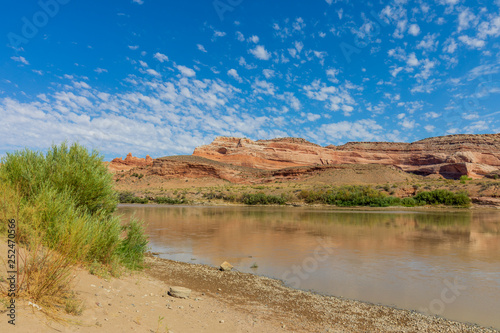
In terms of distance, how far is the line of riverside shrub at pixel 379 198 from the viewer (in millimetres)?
36037

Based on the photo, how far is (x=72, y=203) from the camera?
6.16 metres

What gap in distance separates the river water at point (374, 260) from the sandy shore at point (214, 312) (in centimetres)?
86

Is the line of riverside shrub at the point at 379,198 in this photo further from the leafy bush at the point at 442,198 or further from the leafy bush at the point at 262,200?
the leafy bush at the point at 262,200

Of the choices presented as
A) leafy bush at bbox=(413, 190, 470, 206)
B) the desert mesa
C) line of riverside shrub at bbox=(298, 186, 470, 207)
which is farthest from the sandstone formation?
leafy bush at bbox=(413, 190, 470, 206)

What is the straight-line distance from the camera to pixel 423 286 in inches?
293

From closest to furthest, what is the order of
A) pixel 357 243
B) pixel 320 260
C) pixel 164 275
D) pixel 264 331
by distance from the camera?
pixel 264 331, pixel 164 275, pixel 320 260, pixel 357 243

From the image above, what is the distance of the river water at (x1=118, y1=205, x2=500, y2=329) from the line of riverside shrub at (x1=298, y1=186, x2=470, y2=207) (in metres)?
20.6

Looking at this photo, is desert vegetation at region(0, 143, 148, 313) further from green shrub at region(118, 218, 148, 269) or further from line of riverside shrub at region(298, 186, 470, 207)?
line of riverside shrub at region(298, 186, 470, 207)

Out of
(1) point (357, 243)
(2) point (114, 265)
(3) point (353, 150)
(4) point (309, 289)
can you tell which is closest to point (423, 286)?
(4) point (309, 289)

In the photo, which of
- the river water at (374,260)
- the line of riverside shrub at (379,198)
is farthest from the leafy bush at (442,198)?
the river water at (374,260)

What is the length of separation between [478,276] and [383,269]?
238cm

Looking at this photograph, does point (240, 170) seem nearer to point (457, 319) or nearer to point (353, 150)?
point (353, 150)

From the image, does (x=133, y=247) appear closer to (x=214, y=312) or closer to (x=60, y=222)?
(x=60, y=222)

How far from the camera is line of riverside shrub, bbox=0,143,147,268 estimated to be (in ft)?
17.5
